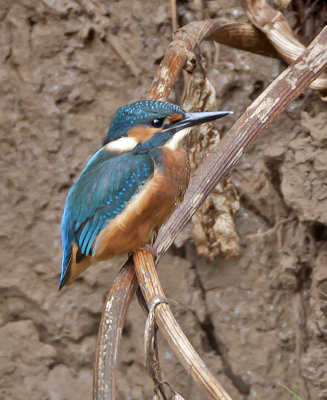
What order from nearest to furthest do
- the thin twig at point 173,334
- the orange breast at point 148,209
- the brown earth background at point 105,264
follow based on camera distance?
the thin twig at point 173,334 → the orange breast at point 148,209 → the brown earth background at point 105,264

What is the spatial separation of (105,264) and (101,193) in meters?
0.91

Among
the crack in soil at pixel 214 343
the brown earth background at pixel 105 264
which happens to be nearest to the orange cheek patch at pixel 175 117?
the brown earth background at pixel 105 264

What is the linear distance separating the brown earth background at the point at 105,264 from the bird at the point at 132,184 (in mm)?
837

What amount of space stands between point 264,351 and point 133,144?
47.8 inches

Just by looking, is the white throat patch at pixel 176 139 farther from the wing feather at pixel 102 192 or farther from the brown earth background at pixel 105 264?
the brown earth background at pixel 105 264

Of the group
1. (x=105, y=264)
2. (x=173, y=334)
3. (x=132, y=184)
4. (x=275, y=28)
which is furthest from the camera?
(x=105, y=264)

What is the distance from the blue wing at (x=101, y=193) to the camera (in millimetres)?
1768

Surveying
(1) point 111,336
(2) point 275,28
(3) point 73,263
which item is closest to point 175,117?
(3) point 73,263

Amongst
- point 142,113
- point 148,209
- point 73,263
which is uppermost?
point 142,113

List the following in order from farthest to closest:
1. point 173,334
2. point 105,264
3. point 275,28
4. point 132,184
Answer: point 105,264, point 275,28, point 132,184, point 173,334

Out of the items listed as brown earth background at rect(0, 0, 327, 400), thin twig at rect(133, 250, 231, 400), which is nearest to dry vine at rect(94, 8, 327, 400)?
thin twig at rect(133, 250, 231, 400)

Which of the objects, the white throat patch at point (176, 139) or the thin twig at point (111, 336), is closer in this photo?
the thin twig at point (111, 336)

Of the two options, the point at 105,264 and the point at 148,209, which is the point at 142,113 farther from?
the point at 105,264

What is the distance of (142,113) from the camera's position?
1789 mm
